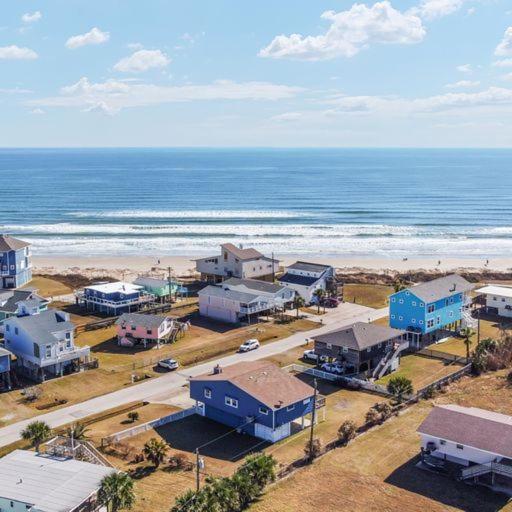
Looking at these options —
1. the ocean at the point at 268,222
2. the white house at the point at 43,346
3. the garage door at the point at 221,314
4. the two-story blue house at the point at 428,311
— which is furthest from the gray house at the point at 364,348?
the ocean at the point at 268,222

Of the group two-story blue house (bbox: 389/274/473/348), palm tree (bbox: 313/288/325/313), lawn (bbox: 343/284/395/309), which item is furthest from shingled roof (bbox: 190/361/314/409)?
lawn (bbox: 343/284/395/309)

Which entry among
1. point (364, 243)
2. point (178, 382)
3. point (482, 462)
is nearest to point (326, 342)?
point (178, 382)

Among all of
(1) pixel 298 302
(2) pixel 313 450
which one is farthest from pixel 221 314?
(2) pixel 313 450

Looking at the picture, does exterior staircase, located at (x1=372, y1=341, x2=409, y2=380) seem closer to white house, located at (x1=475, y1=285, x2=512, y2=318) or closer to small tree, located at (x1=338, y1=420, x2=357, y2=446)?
small tree, located at (x1=338, y1=420, x2=357, y2=446)

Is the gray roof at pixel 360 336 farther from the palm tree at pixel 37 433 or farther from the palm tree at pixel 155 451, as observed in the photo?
the palm tree at pixel 37 433

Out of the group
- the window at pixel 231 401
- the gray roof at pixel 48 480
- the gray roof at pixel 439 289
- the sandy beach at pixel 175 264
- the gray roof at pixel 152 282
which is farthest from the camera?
the sandy beach at pixel 175 264

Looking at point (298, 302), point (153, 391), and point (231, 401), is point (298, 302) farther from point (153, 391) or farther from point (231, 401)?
point (231, 401)

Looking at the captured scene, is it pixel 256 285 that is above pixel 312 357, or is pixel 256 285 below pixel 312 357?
above
